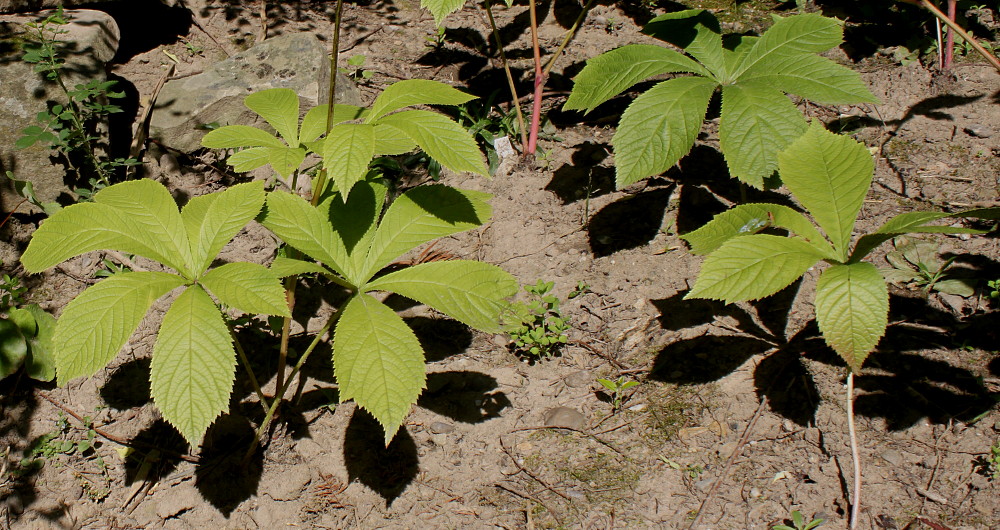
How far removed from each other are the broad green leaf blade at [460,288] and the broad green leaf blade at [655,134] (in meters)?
0.54

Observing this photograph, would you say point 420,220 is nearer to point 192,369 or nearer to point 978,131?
point 192,369

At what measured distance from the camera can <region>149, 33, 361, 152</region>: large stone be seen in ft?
11.1

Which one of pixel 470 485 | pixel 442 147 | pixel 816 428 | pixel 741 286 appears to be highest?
pixel 442 147

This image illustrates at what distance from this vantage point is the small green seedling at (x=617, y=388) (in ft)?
7.56

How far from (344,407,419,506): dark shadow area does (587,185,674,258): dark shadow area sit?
1117 mm

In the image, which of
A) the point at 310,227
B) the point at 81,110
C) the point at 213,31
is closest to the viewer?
the point at 310,227

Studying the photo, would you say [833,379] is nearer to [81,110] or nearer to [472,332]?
[472,332]

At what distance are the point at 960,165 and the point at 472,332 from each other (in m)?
2.16

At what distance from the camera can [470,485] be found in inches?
85.4

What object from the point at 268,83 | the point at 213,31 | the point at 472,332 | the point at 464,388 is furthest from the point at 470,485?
the point at 213,31

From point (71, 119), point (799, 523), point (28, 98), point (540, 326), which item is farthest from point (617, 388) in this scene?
point (28, 98)

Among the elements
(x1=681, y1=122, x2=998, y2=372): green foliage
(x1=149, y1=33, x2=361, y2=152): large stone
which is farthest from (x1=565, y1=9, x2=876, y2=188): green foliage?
(x1=149, y1=33, x2=361, y2=152): large stone

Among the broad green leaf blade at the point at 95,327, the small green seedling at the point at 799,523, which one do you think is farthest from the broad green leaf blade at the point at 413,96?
the small green seedling at the point at 799,523

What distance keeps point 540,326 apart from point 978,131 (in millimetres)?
2127
